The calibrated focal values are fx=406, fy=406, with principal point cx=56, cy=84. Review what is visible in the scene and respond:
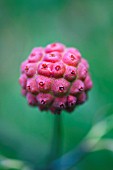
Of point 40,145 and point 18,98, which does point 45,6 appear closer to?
point 18,98

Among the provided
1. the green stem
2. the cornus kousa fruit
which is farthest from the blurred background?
the cornus kousa fruit

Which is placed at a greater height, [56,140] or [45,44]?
[45,44]

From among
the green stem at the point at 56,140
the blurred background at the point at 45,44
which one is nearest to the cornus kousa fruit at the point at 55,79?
the green stem at the point at 56,140

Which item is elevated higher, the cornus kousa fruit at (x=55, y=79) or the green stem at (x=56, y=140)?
the cornus kousa fruit at (x=55, y=79)

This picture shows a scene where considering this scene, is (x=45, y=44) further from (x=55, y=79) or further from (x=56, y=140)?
(x=55, y=79)

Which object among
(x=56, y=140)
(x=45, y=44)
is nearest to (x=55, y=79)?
(x=56, y=140)

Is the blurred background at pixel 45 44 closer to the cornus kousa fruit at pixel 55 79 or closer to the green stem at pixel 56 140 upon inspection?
the green stem at pixel 56 140

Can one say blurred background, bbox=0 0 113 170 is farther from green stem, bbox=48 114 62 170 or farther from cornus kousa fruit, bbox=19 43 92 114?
cornus kousa fruit, bbox=19 43 92 114

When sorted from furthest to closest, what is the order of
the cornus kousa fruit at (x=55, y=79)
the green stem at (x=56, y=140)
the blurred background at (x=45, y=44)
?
the blurred background at (x=45, y=44) → the green stem at (x=56, y=140) → the cornus kousa fruit at (x=55, y=79)

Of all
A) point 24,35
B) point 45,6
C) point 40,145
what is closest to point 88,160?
point 40,145
